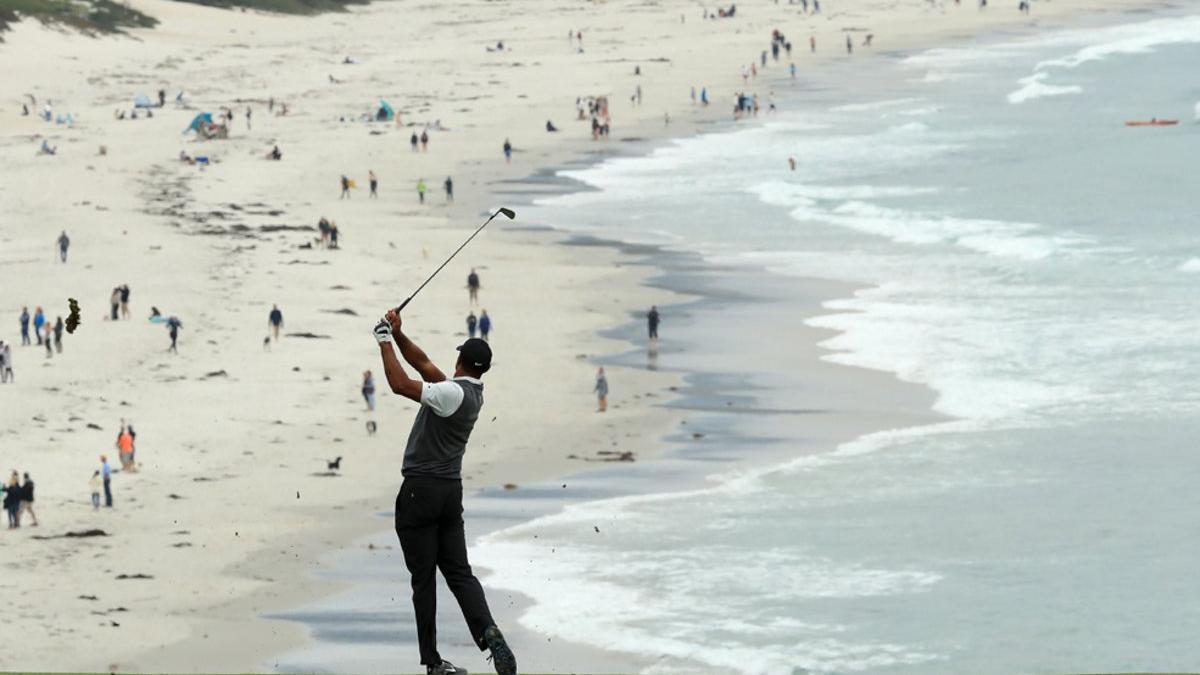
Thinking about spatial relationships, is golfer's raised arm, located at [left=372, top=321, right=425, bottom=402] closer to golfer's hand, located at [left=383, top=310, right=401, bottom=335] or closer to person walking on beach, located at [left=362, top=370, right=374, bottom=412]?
golfer's hand, located at [left=383, top=310, right=401, bottom=335]

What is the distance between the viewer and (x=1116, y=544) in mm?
27797

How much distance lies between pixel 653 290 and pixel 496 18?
85.1 metres

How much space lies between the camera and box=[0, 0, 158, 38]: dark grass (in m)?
103

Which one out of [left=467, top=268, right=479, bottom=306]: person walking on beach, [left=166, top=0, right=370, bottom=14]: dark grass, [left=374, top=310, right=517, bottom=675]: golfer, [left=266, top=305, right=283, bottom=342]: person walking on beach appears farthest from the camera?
[left=166, top=0, right=370, bottom=14]: dark grass

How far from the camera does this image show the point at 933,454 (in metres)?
33.0

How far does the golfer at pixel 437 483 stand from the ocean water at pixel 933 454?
11.1 metres

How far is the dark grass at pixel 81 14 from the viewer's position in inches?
4048

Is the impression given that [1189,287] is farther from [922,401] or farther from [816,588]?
[816,588]

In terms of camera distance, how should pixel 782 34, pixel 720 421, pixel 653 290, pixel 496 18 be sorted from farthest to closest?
pixel 496 18
pixel 782 34
pixel 653 290
pixel 720 421

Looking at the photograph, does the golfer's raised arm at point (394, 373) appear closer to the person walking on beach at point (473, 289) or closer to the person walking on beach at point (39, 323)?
the person walking on beach at point (39, 323)

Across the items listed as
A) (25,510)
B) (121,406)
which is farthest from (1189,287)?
(25,510)

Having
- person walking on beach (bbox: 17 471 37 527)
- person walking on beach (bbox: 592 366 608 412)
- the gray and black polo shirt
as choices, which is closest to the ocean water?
person walking on beach (bbox: 592 366 608 412)

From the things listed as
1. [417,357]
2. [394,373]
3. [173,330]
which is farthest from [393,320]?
[173,330]

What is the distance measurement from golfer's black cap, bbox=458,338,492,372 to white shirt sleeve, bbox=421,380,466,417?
0.53ft
